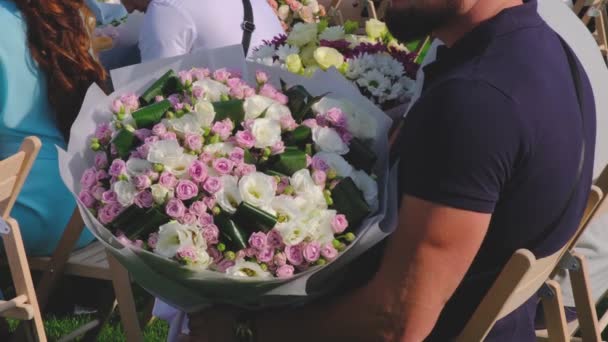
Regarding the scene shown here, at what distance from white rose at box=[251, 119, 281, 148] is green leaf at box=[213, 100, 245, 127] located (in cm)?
8

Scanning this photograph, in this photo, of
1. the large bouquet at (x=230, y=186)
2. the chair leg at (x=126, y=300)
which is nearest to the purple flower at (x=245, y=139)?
the large bouquet at (x=230, y=186)

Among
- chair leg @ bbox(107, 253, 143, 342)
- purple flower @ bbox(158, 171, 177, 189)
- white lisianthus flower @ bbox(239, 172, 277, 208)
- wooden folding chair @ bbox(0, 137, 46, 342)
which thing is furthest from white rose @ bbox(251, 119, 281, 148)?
chair leg @ bbox(107, 253, 143, 342)

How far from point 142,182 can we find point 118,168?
0.29ft

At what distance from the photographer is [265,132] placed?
178 cm

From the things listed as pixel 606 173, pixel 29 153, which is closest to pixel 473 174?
pixel 606 173

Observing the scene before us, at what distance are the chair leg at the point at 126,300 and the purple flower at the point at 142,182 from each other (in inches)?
51.0

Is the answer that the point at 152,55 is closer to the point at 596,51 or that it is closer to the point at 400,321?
the point at 596,51

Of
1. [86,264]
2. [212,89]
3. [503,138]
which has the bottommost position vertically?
[86,264]

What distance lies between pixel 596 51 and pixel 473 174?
1294 mm

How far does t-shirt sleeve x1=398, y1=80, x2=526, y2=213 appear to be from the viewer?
5.16ft

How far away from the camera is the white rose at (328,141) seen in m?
1.81

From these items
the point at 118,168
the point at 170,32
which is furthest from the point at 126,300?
the point at 118,168

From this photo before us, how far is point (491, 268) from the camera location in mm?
1809

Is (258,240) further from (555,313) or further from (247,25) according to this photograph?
(247,25)
